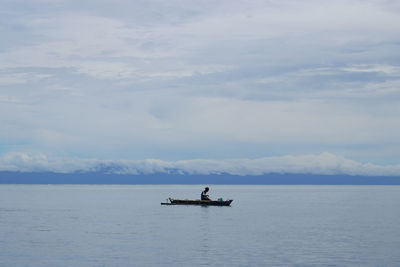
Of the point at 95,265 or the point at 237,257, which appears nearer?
the point at 95,265

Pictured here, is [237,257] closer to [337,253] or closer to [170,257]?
[170,257]

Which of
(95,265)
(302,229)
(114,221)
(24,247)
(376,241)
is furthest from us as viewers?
(114,221)

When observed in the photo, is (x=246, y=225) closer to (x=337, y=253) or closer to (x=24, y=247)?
(x=337, y=253)

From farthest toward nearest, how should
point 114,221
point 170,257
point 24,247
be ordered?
point 114,221
point 24,247
point 170,257

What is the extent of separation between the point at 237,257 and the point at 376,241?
19106 millimetres

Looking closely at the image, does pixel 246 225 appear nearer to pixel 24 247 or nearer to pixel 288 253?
pixel 288 253

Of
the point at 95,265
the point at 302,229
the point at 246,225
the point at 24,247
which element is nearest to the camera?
the point at 95,265

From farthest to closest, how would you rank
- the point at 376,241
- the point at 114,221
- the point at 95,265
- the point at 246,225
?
the point at 114,221 < the point at 246,225 < the point at 376,241 < the point at 95,265

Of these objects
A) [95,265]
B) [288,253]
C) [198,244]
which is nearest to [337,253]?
[288,253]

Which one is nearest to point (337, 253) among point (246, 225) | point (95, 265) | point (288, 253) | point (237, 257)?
point (288, 253)

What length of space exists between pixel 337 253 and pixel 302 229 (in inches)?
863

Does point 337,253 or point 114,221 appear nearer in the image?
point 337,253

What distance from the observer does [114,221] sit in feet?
275

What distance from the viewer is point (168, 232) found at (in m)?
67.3
